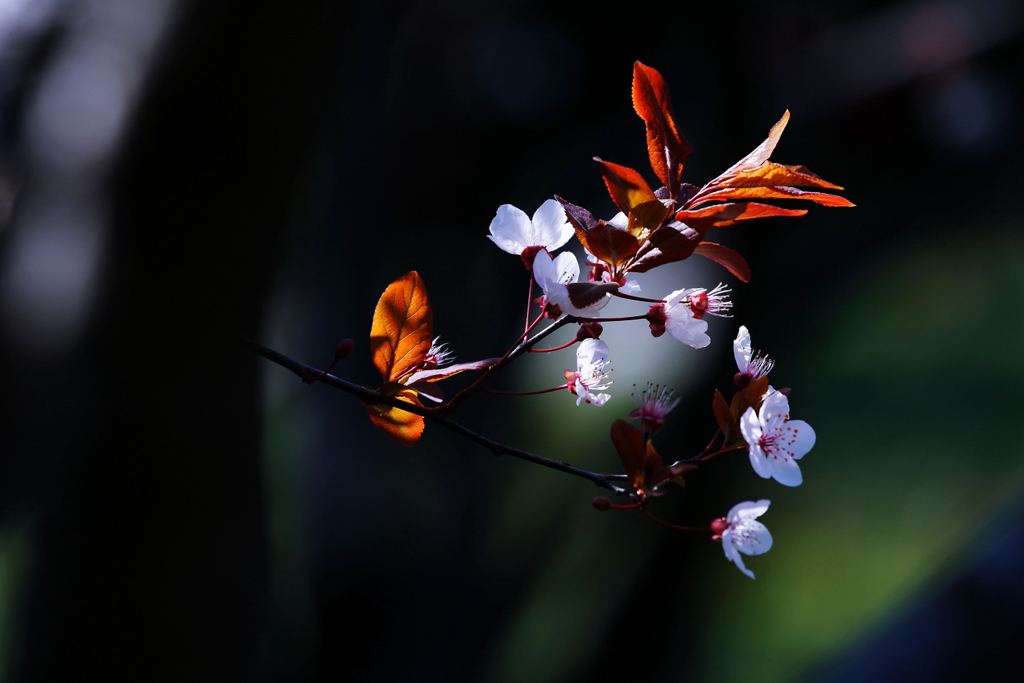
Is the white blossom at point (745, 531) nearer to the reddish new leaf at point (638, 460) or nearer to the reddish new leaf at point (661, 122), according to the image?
the reddish new leaf at point (638, 460)

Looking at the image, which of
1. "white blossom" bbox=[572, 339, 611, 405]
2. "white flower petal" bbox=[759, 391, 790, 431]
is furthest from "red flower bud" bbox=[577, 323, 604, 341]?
"white flower petal" bbox=[759, 391, 790, 431]

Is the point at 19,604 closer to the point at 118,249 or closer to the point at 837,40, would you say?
the point at 118,249

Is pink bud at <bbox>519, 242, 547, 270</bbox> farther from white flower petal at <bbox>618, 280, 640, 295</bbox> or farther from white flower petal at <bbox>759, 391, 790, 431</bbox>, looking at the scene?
white flower petal at <bbox>759, 391, 790, 431</bbox>

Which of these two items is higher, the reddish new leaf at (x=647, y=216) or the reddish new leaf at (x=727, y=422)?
the reddish new leaf at (x=647, y=216)

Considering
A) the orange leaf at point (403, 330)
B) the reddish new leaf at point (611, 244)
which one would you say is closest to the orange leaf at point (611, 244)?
the reddish new leaf at point (611, 244)

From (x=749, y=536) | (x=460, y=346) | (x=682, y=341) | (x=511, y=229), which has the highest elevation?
(x=460, y=346)

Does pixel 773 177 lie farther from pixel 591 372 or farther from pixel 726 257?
pixel 591 372

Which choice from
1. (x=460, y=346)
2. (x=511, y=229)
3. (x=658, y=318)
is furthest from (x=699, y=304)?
(x=460, y=346)
